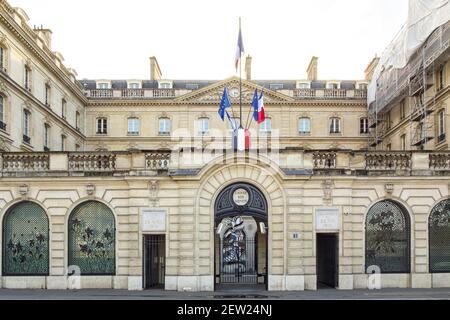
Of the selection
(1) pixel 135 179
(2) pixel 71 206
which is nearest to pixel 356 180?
(1) pixel 135 179

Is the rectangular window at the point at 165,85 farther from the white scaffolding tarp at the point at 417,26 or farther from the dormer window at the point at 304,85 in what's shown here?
the white scaffolding tarp at the point at 417,26

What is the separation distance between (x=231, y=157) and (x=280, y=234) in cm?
357

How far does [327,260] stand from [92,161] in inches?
413

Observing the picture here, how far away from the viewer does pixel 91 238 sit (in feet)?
68.8

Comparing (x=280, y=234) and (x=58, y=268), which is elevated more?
(x=280, y=234)

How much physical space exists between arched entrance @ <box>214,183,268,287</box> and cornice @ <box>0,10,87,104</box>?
1822cm

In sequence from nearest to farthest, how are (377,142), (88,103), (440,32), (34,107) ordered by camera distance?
(440,32), (34,107), (377,142), (88,103)

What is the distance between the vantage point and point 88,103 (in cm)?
5347

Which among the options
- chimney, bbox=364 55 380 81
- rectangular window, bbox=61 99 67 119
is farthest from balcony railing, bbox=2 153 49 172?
chimney, bbox=364 55 380 81

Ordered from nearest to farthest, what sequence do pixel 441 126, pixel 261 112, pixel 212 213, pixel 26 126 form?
pixel 212 213 → pixel 261 112 → pixel 441 126 → pixel 26 126

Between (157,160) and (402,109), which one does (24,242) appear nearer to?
(157,160)

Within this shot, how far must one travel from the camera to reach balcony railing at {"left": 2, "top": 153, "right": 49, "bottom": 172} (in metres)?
20.8

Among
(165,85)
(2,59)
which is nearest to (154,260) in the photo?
(2,59)

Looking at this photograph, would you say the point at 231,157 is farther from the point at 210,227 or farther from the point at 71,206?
the point at 71,206
